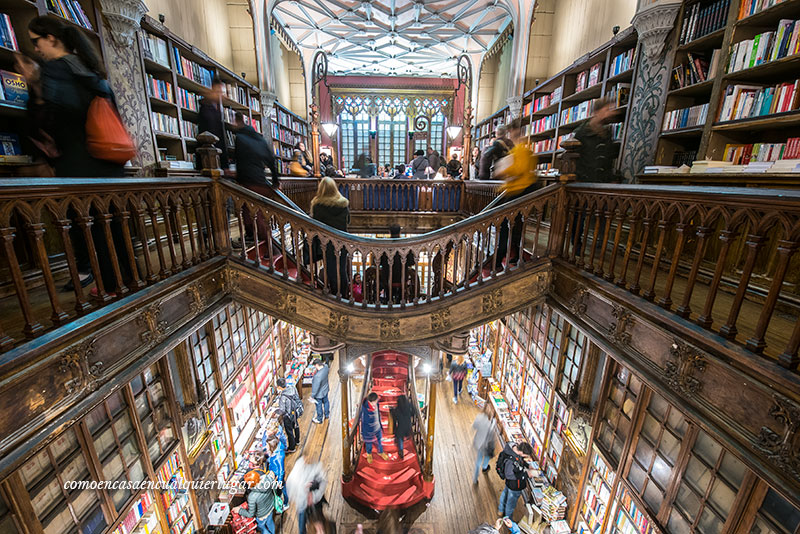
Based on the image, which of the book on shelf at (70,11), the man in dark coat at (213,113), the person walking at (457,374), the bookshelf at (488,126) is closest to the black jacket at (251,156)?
the man in dark coat at (213,113)

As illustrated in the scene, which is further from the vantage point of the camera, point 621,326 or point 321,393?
point 321,393

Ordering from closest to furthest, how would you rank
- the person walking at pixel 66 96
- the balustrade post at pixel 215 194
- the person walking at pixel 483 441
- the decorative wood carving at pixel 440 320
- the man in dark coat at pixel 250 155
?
the person walking at pixel 66 96 < the balustrade post at pixel 215 194 < the decorative wood carving at pixel 440 320 < the man in dark coat at pixel 250 155 < the person walking at pixel 483 441

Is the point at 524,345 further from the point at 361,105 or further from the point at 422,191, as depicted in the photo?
the point at 361,105

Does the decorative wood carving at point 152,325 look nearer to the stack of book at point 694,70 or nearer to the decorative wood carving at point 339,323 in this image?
the decorative wood carving at point 339,323

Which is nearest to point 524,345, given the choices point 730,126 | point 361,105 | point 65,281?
point 730,126

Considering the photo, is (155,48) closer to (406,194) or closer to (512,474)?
(406,194)

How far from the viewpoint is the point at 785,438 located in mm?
1315

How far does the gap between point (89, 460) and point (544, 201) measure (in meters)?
4.07

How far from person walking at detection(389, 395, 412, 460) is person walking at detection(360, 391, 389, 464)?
275mm

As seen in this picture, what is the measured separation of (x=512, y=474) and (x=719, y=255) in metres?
3.70

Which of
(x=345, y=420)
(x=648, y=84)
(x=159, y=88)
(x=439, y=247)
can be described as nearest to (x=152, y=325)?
(x=439, y=247)

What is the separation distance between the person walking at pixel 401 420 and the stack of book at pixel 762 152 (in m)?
4.59

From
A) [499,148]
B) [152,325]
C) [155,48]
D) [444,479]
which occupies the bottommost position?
[444,479]

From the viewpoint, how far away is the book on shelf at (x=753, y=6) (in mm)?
2588
